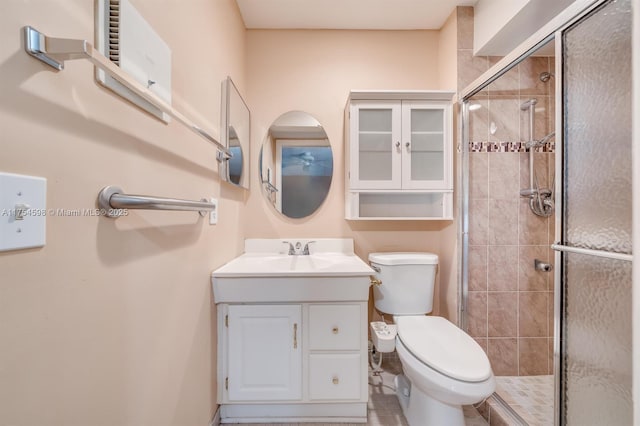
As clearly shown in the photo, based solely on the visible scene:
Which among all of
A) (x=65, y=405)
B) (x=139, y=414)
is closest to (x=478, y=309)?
(x=139, y=414)

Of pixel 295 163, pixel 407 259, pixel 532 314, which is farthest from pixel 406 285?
pixel 295 163

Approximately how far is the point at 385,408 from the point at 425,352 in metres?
0.53

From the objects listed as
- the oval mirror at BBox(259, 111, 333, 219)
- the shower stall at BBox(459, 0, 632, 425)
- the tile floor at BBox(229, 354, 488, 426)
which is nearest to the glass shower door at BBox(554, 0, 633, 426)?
the shower stall at BBox(459, 0, 632, 425)

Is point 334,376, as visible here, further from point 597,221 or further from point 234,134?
point 234,134

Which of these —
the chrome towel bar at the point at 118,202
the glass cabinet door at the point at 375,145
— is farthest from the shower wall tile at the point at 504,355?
the chrome towel bar at the point at 118,202

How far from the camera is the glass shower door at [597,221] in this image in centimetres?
87

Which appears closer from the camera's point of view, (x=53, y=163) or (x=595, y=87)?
(x=53, y=163)

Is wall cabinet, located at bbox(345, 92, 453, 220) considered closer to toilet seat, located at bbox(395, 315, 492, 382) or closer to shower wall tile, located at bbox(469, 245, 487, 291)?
shower wall tile, located at bbox(469, 245, 487, 291)

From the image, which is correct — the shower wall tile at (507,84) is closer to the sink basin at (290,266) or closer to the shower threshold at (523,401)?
the sink basin at (290,266)

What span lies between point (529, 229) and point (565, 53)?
3.44ft

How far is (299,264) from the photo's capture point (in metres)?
1.57

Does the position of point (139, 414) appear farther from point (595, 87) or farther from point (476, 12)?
point (476, 12)

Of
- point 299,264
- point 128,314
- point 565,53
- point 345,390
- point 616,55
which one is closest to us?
point 128,314

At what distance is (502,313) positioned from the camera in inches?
67.9
